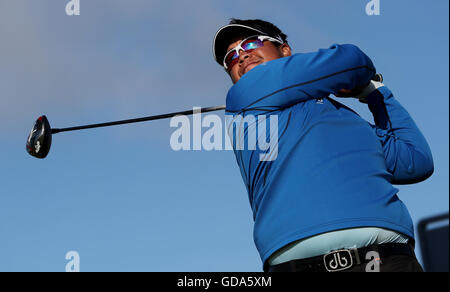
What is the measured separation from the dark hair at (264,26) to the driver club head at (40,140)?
3.89 m

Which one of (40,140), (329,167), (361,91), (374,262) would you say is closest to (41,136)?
(40,140)

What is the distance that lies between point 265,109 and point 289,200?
73 centimetres

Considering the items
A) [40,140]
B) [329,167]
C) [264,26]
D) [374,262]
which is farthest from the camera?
A: [40,140]

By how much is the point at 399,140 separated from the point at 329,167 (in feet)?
2.64

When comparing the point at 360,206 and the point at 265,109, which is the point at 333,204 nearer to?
the point at 360,206

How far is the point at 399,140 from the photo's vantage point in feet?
14.0

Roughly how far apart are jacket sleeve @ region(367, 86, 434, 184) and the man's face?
2.67ft

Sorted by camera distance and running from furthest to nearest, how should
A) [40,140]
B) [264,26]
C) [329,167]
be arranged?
[40,140] < [264,26] < [329,167]

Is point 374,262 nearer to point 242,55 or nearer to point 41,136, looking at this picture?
point 242,55

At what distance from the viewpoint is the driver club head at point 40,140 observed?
26.7ft

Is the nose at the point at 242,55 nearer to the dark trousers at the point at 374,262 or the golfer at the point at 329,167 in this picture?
the golfer at the point at 329,167

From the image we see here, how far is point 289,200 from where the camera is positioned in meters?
3.72
